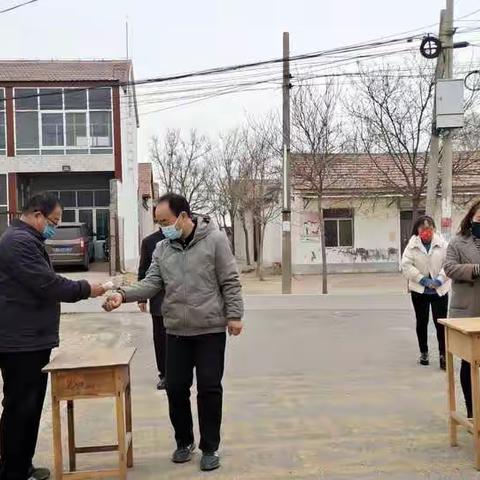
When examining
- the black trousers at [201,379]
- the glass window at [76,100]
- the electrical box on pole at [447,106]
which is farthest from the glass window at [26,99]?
Answer: the black trousers at [201,379]

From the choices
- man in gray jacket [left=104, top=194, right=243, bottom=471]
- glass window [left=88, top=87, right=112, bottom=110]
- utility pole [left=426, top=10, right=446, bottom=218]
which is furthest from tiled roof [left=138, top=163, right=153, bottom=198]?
man in gray jacket [left=104, top=194, right=243, bottom=471]

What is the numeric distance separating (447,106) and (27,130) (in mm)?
19017

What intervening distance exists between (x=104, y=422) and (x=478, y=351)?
318 cm

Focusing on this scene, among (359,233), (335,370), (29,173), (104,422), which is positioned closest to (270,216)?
(359,233)

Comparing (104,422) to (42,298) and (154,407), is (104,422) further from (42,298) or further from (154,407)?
(42,298)

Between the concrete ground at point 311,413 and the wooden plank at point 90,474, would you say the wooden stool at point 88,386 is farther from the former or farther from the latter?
the concrete ground at point 311,413

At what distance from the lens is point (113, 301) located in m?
4.57

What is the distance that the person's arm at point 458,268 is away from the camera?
16.9 feet

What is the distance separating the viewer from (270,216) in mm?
30516

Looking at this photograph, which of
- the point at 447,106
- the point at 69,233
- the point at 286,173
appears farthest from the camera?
the point at 69,233

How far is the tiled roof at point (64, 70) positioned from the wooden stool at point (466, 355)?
23.8m

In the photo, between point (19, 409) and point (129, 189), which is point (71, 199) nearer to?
point (129, 189)

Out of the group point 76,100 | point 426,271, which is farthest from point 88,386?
point 76,100

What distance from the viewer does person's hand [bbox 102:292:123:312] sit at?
4547mm
